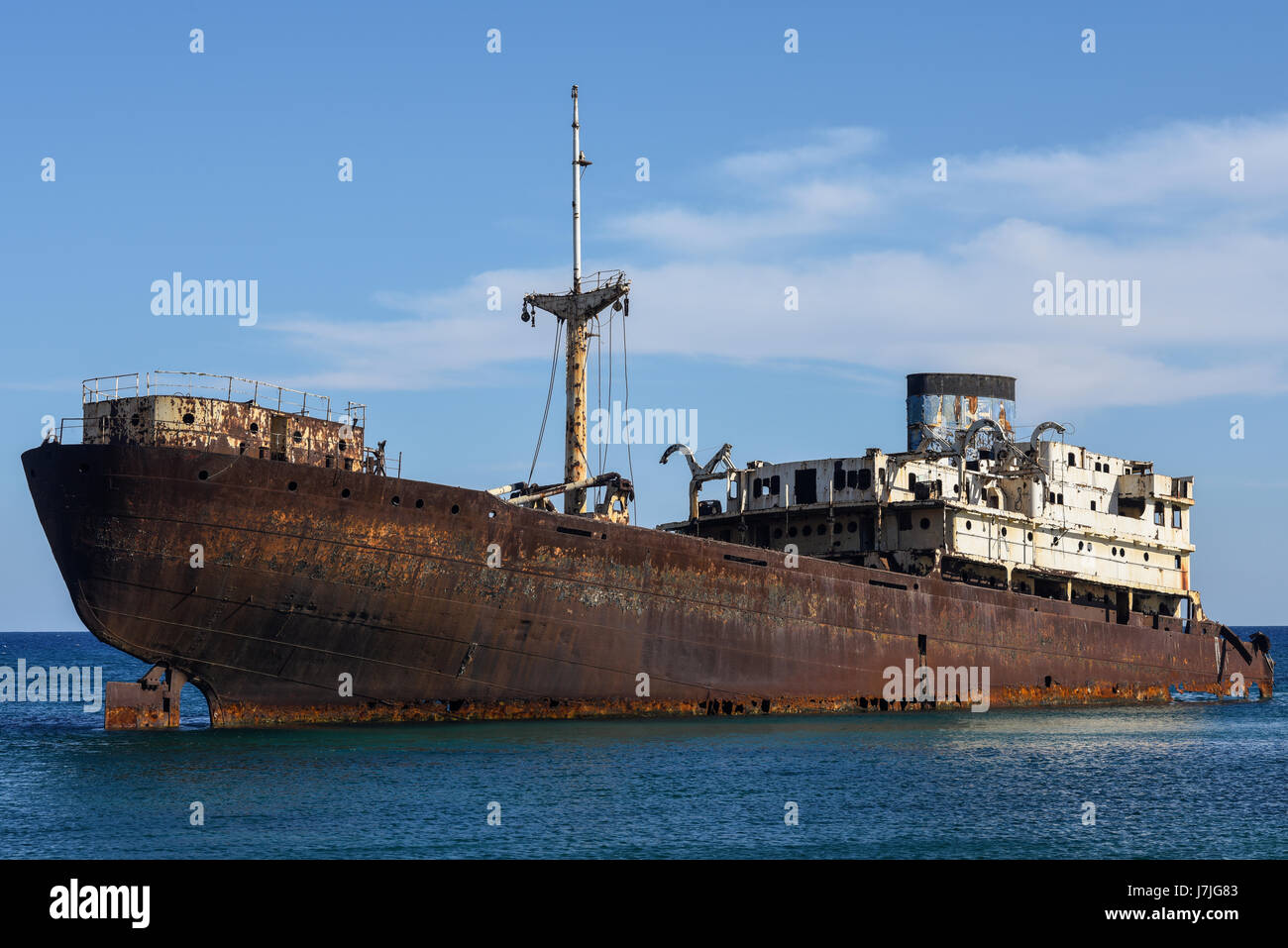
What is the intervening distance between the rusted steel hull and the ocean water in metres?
0.82

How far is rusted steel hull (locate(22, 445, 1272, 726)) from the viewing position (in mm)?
24656

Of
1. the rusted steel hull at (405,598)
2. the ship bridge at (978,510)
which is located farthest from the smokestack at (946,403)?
the rusted steel hull at (405,598)

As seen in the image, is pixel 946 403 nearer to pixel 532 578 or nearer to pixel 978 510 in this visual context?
pixel 978 510

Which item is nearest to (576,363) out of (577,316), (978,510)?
(577,316)

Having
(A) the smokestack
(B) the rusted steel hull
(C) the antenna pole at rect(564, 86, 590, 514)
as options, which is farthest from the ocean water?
(A) the smokestack

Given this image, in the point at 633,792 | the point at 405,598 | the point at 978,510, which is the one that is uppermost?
the point at 978,510

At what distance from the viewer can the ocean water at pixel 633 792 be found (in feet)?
57.2

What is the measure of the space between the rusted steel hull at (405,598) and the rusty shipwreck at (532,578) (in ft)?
0.14

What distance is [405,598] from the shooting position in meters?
25.8

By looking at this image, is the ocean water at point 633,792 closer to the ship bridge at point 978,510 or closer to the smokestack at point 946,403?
the ship bridge at point 978,510

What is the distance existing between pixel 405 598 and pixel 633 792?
7145 millimetres

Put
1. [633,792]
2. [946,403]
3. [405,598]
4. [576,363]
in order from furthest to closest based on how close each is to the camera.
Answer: [946,403]
[576,363]
[405,598]
[633,792]

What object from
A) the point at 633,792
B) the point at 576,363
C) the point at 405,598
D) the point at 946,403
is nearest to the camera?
the point at 633,792
